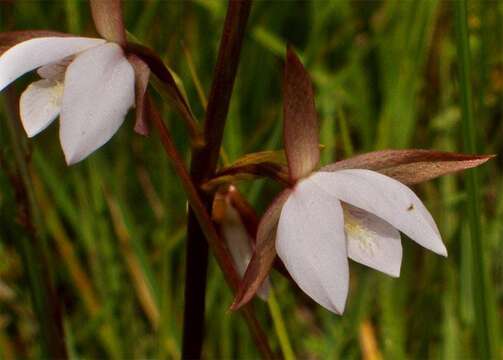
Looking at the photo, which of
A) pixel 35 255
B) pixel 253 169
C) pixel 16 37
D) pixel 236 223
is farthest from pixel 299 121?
pixel 35 255

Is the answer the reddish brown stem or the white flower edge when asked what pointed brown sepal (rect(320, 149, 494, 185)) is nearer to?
the white flower edge

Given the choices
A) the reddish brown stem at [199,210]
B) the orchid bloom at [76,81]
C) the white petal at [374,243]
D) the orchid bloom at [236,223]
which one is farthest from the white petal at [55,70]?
the white petal at [374,243]

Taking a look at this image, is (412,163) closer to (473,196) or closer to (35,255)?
(473,196)

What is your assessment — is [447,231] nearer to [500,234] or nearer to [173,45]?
[500,234]

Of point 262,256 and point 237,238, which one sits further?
point 237,238

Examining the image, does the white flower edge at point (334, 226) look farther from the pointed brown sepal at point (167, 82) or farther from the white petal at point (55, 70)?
the white petal at point (55, 70)

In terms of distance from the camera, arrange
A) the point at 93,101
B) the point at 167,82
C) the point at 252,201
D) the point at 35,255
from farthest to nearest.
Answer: the point at 252,201
the point at 35,255
the point at 167,82
the point at 93,101

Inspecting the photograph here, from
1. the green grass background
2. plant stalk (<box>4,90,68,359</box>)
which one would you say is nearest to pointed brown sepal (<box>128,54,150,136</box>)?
plant stalk (<box>4,90,68,359</box>)
